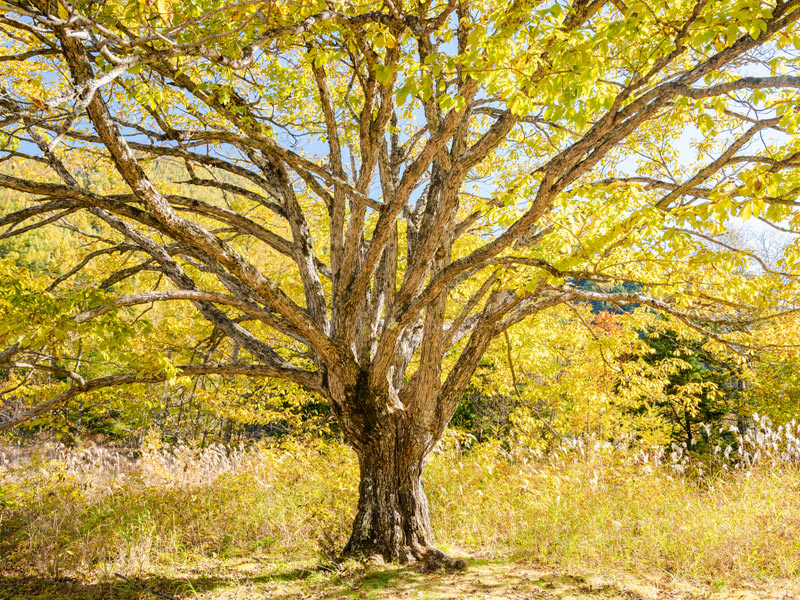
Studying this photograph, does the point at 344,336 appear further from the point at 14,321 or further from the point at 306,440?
the point at 306,440

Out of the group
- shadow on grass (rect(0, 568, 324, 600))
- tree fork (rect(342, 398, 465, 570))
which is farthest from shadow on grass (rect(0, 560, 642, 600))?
tree fork (rect(342, 398, 465, 570))

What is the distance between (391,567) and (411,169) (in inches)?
147

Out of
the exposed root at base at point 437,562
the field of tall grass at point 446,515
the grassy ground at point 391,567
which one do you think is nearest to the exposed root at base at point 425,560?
the exposed root at base at point 437,562

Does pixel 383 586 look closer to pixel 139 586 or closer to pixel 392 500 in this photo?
pixel 392 500

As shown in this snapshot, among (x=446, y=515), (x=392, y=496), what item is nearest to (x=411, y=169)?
(x=392, y=496)

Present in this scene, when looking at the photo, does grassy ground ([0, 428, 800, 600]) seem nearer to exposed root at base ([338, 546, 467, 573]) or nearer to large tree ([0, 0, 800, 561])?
exposed root at base ([338, 546, 467, 573])

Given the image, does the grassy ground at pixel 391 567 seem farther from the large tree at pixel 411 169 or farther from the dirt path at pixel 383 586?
the large tree at pixel 411 169

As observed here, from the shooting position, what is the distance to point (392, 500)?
456 centimetres

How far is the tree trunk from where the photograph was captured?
4.43 m

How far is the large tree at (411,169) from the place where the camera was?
8.99 ft

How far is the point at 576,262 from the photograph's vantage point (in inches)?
110

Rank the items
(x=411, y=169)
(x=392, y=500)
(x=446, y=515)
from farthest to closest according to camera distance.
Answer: (x=446, y=515) → (x=392, y=500) → (x=411, y=169)

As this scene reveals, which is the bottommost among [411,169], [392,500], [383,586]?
[383,586]

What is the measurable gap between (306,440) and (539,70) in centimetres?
870
